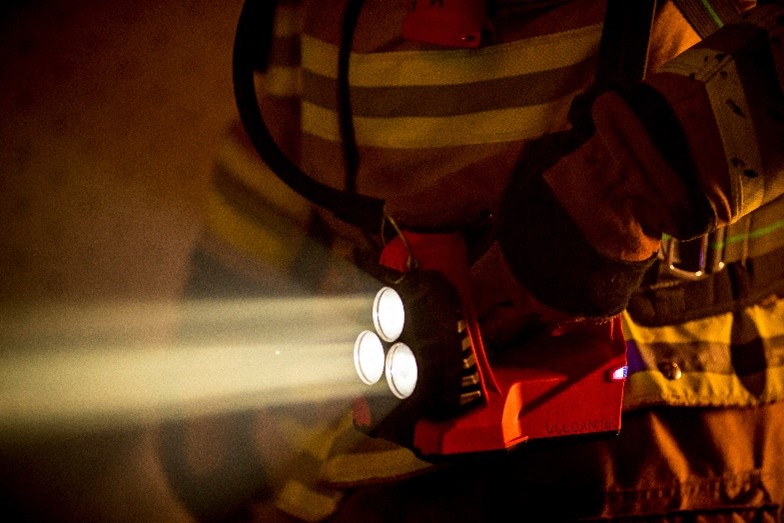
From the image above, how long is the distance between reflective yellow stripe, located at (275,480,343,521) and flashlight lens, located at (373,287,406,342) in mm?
279

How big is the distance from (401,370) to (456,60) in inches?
11.4

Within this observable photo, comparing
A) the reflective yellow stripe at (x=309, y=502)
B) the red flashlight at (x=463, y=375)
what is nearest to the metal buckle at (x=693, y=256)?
the red flashlight at (x=463, y=375)

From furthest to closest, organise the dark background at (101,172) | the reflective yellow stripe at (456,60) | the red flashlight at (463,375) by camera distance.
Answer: the dark background at (101,172) → the reflective yellow stripe at (456,60) → the red flashlight at (463,375)

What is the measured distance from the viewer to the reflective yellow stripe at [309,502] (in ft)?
2.02

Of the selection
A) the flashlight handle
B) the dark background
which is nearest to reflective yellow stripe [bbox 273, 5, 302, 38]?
the dark background

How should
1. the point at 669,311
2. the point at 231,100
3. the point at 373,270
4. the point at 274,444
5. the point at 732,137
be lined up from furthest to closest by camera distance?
1. the point at 231,100
2. the point at 274,444
3. the point at 669,311
4. the point at 373,270
5. the point at 732,137

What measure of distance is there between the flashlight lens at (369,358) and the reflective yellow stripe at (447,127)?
0.22 meters

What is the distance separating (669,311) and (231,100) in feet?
2.02

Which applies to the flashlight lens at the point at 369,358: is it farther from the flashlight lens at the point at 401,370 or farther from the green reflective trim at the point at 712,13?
the green reflective trim at the point at 712,13

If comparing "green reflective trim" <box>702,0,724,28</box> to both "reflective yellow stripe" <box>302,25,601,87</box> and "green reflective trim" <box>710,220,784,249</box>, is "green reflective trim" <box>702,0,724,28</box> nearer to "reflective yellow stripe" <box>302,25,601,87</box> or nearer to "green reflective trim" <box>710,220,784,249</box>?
"reflective yellow stripe" <box>302,25,601,87</box>

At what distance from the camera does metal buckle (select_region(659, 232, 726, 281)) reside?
0.51 metres

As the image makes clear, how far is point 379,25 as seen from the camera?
0.58m

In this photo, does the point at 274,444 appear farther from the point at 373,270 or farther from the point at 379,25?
the point at 379,25

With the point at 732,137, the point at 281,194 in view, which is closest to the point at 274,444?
the point at 281,194
